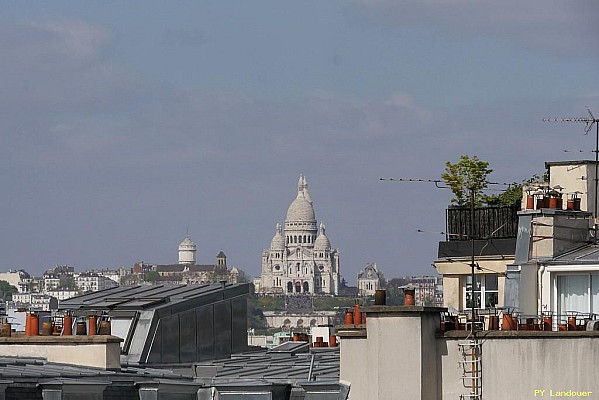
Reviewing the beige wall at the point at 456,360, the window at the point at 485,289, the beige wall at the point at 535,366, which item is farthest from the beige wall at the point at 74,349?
the beige wall at the point at 535,366

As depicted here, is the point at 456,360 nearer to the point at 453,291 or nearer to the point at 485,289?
the point at 485,289

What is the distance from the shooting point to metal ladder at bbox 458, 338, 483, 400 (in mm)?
25906

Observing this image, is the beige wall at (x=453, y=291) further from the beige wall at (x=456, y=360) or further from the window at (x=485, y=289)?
the beige wall at (x=456, y=360)

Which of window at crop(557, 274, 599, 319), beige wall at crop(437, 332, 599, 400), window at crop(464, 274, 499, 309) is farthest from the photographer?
window at crop(464, 274, 499, 309)

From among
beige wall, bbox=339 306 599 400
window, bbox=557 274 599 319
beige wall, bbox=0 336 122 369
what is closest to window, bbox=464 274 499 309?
window, bbox=557 274 599 319

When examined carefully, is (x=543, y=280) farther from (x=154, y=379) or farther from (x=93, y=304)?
(x=93, y=304)

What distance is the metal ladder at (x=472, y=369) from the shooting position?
85.0ft

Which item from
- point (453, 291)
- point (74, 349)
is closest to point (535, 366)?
point (74, 349)

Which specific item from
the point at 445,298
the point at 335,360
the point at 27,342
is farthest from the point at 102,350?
the point at 445,298

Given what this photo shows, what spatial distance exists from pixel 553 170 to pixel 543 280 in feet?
25.1

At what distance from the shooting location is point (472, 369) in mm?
25938

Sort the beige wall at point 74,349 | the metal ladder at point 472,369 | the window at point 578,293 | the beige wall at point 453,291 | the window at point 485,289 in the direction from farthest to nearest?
1. the beige wall at point 453,291
2. the window at point 485,289
3. the beige wall at point 74,349
4. the window at point 578,293
5. the metal ladder at point 472,369

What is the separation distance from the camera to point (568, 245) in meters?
31.8

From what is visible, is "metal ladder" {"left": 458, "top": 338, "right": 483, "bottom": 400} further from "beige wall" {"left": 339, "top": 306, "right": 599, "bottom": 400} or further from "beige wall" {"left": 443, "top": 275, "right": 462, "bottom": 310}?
"beige wall" {"left": 443, "top": 275, "right": 462, "bottom": 310}
